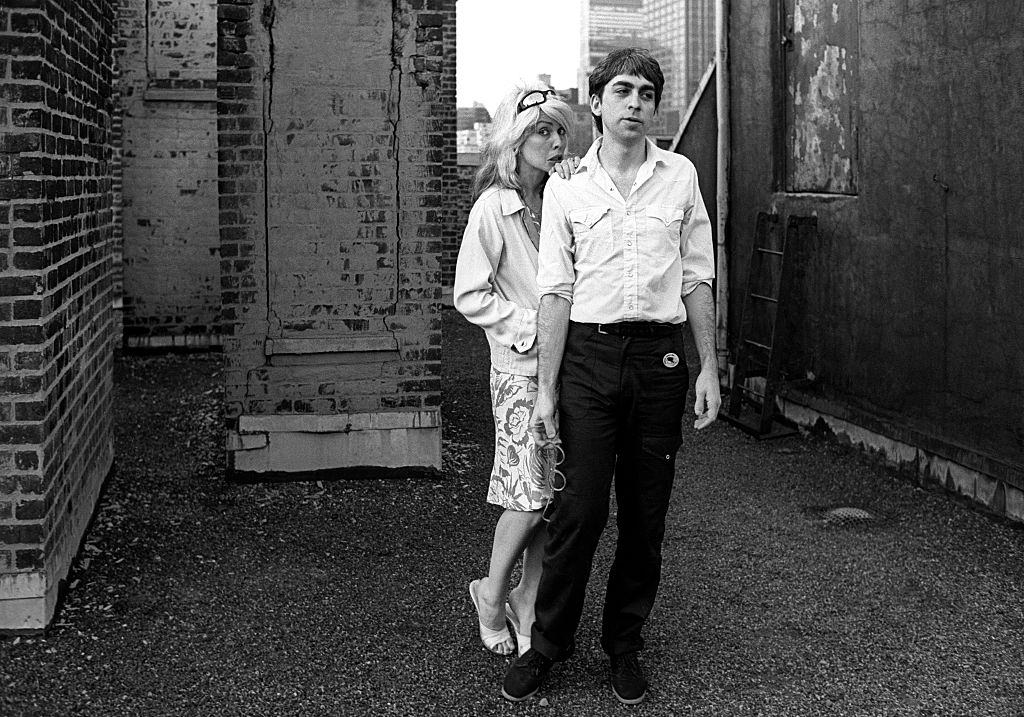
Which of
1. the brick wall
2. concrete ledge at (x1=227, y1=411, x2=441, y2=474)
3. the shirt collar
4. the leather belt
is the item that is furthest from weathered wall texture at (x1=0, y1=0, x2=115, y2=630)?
the brick wall

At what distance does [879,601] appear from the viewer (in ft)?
16.8

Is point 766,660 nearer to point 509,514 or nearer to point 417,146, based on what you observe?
point 509,514

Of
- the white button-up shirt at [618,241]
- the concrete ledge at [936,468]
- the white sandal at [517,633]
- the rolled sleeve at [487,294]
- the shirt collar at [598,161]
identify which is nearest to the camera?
the white button-up shirt at [618,241]

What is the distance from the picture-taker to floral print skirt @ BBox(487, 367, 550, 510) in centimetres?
402

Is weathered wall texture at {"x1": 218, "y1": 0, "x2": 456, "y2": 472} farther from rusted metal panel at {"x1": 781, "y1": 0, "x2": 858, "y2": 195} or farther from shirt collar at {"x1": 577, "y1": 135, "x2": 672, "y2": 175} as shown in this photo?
shirt collar at {"x1": 577, "y1": 135, "x2": 672, "y2": 175}

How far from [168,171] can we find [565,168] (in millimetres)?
10375

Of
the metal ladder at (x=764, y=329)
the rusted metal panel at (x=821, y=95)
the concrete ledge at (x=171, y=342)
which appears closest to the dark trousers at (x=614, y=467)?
the metal ladder at (x=764, y=329)

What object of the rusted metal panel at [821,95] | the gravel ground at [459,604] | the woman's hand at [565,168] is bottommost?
the gravel ground at [459,604]

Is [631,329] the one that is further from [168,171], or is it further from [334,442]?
[168,171]

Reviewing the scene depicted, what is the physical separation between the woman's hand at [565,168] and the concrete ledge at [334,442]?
354 centimetres

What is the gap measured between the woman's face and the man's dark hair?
0.23 metres

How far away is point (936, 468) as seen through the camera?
691 centimetres

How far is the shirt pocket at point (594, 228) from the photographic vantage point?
3.79 m

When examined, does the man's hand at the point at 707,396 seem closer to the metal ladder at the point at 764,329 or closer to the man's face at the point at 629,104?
the man's face at the point at 629,104
